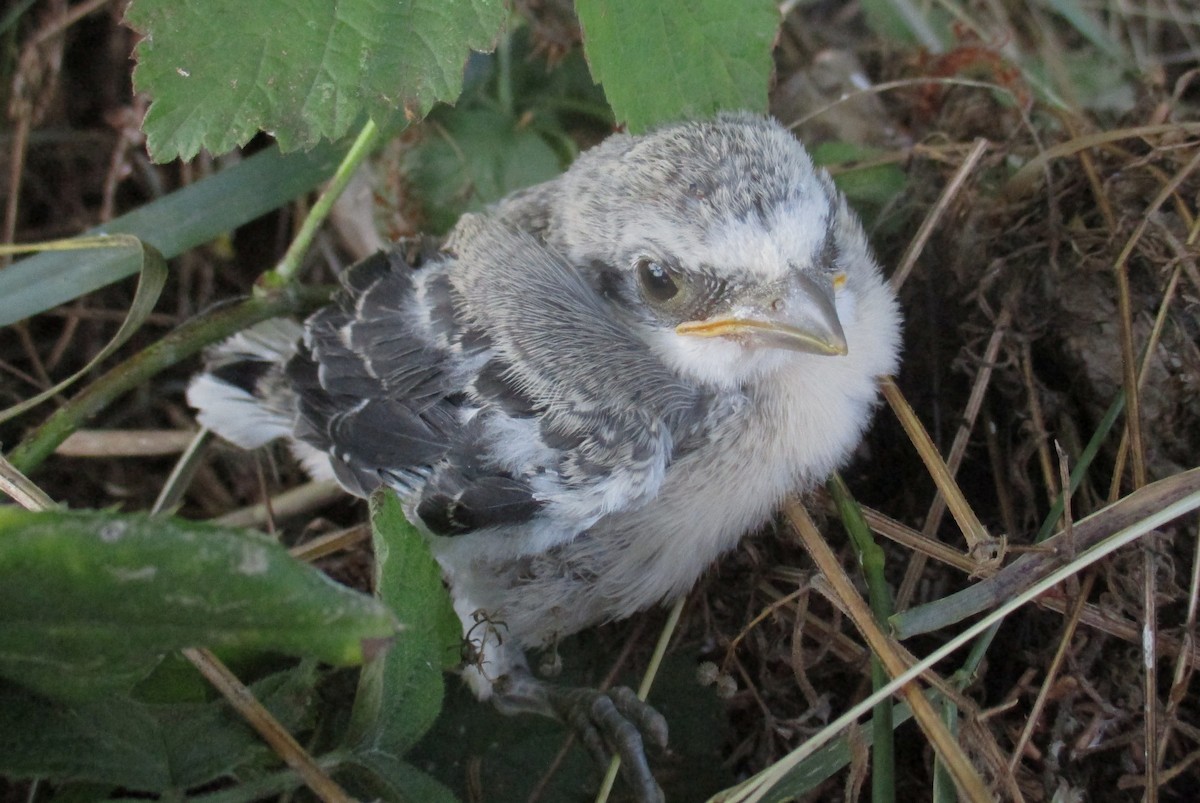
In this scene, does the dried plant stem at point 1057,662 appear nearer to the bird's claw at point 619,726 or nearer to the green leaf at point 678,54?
the bird's claw at point 619,726

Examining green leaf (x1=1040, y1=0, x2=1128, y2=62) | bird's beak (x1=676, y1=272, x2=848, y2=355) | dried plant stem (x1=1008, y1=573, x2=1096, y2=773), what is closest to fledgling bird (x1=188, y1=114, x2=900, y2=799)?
bird's beak (x1=676, y1=272, x2=848, y2=355)

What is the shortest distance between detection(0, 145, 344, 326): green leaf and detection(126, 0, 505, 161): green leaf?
47cm

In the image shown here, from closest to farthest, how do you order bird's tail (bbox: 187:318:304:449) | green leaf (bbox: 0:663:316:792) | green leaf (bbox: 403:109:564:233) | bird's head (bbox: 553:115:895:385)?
green leaf (bbox: 0:663:316:792) < bird's head (bbox: 553:115:895:385) < bird's tail (bbox: 187:318:304:449) < green leaf (bbox: 403:109:564:233)

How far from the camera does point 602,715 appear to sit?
5.55 ft

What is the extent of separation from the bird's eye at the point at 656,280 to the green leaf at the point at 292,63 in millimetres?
395

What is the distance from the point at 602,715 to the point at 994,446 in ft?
2.77

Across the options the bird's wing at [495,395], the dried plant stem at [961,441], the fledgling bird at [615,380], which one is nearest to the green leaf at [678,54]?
the fledgling bird at [615,380]

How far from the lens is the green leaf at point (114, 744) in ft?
3.89

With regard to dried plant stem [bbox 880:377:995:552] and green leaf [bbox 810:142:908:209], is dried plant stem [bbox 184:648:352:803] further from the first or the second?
green leaf [bbox 810:142:908:209]

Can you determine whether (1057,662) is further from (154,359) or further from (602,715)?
(154,359)

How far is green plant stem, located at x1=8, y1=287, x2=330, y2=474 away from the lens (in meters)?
1.75

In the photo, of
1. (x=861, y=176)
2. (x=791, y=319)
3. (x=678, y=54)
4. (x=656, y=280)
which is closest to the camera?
(x=791, y=319)

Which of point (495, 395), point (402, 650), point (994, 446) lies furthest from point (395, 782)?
point (994, 446)

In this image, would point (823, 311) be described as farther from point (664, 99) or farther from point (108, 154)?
point (108, 154)
